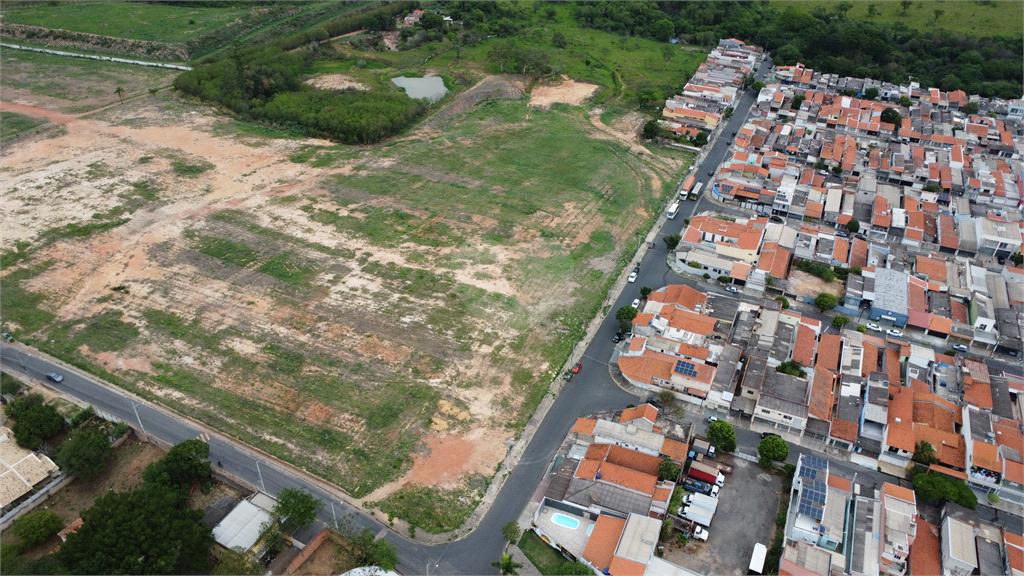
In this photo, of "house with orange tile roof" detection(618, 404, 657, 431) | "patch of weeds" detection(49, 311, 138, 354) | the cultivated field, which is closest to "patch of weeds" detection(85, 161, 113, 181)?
the cultivated field

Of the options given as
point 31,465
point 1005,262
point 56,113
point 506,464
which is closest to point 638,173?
point 1005,262

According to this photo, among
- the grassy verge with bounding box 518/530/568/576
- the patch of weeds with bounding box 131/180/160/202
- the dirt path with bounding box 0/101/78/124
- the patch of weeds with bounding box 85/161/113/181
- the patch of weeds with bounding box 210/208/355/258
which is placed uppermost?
the dirt path with bounding box 0/101/78/124

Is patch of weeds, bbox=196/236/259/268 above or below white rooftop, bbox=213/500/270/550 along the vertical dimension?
above

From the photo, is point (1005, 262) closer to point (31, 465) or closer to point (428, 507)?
point (428, 507)

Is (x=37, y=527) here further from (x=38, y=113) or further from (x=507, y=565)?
(x=38, y=113)

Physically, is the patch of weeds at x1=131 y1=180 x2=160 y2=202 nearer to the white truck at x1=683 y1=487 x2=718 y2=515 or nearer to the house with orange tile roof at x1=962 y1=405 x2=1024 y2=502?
the white truck at x1=683 y1=487 x2=718 y2=515

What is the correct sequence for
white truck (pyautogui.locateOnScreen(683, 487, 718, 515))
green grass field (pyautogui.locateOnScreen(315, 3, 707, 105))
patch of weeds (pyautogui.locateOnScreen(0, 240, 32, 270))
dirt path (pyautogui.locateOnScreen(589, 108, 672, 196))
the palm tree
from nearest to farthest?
the palm tree, white truck (pyautogui.locateOnScreen(683, 487, 718, 515)), patch of weeds (pyautogui.locateOnScreen(0, 240, 32, 270)), dirt path (pyautogui.locateOnScreen(589, 108, 672, 196)), green grass field (pyautogui.locateOnScreen(315, 3, 707, 105))

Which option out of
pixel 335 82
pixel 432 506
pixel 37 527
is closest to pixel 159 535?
pixel 37 527
